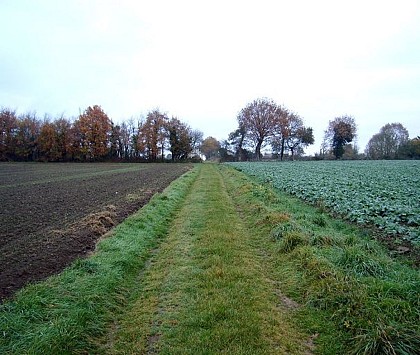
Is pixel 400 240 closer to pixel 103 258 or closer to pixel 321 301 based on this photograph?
pixel 321 301

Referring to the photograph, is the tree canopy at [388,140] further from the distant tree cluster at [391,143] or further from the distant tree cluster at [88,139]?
the distant tree cluster at [88,139]

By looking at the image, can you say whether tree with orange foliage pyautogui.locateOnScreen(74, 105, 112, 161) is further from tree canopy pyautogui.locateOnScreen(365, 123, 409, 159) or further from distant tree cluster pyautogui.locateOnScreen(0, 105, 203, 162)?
tree canopy pyautogui.locateOnScreen(365, 123, 409, 159)

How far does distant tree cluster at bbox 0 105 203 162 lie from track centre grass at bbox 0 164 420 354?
76.2 meters

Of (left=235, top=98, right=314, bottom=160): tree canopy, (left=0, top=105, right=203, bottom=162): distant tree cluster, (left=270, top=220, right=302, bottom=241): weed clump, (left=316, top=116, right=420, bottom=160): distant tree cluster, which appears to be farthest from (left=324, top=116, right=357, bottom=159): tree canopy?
(left=270, top=220, right=302, bottom=241): weed clump

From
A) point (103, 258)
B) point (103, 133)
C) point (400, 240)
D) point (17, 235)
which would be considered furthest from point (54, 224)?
point (103, 133)

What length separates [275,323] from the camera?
180 inches

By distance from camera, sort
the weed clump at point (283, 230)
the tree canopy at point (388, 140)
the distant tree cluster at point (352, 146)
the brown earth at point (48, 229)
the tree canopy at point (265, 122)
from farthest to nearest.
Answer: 1. the tree canopy at point (388, 140)
2. the distant tree cluster at point (352, 146)
3. the tree canopy at point (265, 122)
4. the weed clump at point (283, 230)
5. the brown earth at point (48, 229)

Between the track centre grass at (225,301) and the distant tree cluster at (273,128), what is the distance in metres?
65.8

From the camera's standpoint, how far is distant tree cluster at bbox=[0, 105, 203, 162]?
247 feet

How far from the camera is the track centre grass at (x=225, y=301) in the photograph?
4.05 metres

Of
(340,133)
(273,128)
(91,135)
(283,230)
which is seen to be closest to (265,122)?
(273,128)

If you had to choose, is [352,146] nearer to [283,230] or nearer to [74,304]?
[283,230]

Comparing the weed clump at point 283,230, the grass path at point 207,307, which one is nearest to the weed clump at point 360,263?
Answer: the grass path at point 207,307

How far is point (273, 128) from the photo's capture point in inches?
2835
